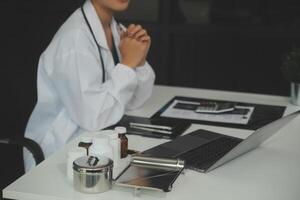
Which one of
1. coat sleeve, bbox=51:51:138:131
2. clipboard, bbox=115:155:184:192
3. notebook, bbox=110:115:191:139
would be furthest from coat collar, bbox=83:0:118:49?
clipboard, bbox=115:155:184:192

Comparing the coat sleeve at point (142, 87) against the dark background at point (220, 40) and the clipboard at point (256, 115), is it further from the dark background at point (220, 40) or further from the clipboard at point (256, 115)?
the dark background at point (220, 40)

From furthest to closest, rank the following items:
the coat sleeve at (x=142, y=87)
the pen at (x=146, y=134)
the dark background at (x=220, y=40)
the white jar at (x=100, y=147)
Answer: the dark background at (x=220, y=40) < the coat sleeve at (x=142, y=87) < the pen at (x=146, y=134) < the white jar at (x=100, y=147)

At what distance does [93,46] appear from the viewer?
2.04m

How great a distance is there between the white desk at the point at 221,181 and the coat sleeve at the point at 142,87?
1.25 feet

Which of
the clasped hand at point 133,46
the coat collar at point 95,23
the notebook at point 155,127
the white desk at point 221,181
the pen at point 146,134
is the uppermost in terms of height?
the coat collar at point 95,23

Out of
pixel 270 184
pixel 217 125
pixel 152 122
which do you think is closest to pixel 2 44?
pixel 152 122

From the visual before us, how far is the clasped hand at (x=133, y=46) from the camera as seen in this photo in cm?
207

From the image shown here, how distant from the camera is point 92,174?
1.39m

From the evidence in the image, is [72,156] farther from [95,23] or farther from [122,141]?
[95,23]

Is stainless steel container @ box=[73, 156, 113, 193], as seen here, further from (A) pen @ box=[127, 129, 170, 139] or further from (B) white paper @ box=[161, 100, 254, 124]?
(B) white paper @ box=[161, 100, 254, 124]

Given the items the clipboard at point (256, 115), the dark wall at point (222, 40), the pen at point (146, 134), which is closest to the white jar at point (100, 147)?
the pen at point (146, 134)

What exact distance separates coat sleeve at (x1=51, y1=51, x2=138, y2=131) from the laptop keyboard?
0.37 metres

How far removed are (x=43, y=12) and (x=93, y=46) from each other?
317 millimetres

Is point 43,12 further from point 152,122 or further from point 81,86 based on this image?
point 152,122
